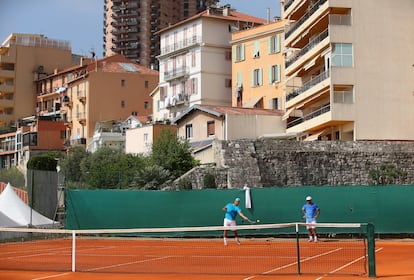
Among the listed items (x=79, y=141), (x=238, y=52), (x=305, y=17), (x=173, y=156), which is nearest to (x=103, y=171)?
(x=173, y=156)

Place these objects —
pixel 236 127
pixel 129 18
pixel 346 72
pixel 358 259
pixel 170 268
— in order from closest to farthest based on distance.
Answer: pixel 170 268 < pixel 358 259 < pixel 346 72 < pixel 236 127 < pixel 129 18

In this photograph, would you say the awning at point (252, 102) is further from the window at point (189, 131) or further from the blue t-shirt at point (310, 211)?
the blue t-shirt at point (310, 211)

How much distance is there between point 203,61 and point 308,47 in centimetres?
1938

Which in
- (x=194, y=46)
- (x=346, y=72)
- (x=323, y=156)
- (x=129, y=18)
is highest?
(x=129, y=18)

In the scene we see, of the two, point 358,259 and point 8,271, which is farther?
point 358,259

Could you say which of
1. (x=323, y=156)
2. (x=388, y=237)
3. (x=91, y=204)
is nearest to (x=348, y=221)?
(x=388, y=237)

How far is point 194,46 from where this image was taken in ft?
220

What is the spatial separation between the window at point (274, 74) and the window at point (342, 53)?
662 inches

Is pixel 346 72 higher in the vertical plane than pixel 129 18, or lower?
lower

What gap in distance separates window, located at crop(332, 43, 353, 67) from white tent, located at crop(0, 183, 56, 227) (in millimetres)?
22224

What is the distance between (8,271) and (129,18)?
4695 inches

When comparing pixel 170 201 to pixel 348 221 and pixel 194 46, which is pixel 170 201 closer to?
pixel 348 221

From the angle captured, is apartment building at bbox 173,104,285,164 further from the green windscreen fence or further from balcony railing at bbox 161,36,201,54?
the green windscreen fence

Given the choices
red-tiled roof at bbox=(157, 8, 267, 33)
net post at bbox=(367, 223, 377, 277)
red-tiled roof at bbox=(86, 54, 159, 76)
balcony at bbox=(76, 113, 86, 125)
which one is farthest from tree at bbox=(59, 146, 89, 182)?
net post at bbox=(367, 223, 377, 277)
